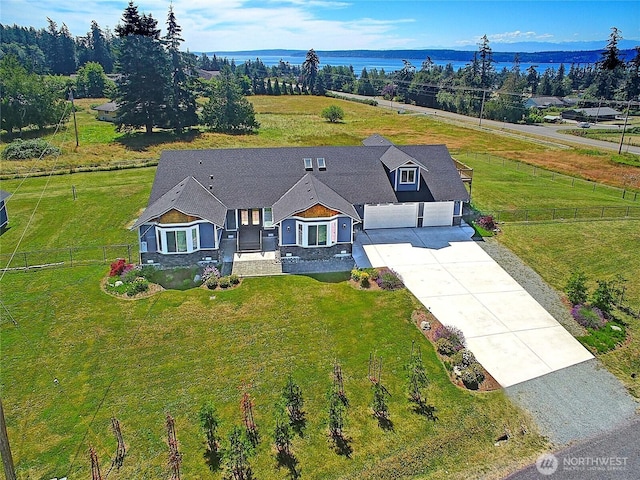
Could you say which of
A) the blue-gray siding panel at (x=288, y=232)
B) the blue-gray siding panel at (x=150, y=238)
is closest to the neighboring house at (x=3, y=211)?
the blue-gray siding panel at (x=150, y=238)

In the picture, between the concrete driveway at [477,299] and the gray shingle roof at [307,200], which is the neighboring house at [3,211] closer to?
the gray shingle roof at [307,200]

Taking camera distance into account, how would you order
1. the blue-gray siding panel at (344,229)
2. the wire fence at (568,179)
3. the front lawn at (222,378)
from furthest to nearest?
the wire fence at (568,179), the blue-gray siding panel at (344,229), the front lawn at (222,378)

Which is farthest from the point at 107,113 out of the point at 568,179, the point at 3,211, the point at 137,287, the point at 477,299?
the point at 477,299

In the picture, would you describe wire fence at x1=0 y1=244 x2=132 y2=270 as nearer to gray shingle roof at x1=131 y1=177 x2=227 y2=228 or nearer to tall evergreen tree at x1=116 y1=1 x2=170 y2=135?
gray shingle roof at x1=131 y1=177 x2=227 y2=228

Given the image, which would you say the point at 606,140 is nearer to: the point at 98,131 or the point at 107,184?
the point at 107,184

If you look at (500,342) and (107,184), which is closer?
(500,342)

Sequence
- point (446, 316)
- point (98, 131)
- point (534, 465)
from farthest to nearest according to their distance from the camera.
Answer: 1. point (98, 131)
2. point (446, 316)
3. point (534, 465)

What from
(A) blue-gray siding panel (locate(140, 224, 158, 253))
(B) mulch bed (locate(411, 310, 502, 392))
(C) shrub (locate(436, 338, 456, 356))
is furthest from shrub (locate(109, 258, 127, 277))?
(C) shrub (locate(436, 338, 456, 356))

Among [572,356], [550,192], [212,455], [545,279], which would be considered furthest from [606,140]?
[212,455]
